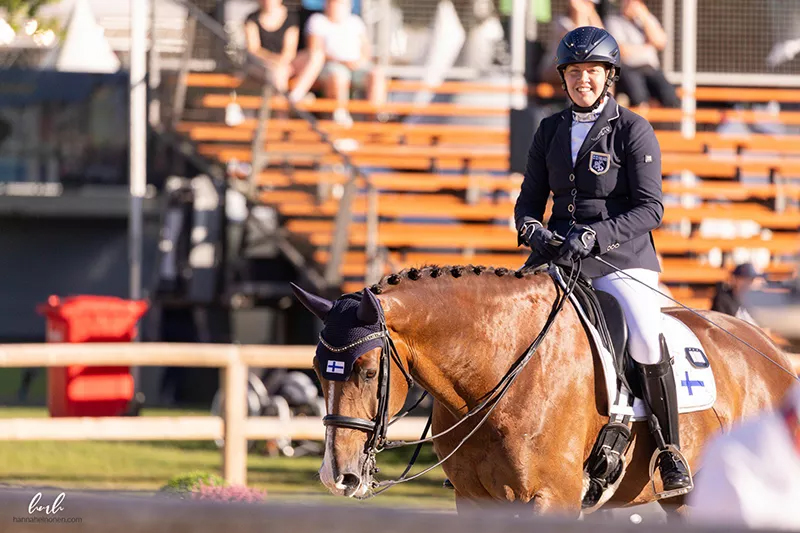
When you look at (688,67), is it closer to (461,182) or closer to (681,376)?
(461,182)

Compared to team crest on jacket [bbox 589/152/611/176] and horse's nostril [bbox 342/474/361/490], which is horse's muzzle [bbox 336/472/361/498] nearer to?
horse's nostril [bbox 342/474/361/490]

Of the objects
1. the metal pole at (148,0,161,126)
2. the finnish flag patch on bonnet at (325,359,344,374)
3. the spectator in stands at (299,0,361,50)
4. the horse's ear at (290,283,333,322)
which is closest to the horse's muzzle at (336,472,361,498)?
the finnish flag patch on bonnet at (325,359,344,374)

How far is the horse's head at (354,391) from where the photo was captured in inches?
169

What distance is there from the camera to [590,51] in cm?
507

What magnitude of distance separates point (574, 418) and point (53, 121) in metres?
10.4

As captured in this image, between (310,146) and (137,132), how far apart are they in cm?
217

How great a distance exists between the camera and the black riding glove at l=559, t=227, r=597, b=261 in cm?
488

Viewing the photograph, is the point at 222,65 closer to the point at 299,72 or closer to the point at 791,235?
the point at 299,72

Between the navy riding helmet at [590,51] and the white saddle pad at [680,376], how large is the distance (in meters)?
1.03

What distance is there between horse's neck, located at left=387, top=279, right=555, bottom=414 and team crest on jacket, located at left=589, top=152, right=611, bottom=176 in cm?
78

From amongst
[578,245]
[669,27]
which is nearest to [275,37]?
[669,27]

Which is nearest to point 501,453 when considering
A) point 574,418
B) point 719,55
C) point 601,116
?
point 574,418

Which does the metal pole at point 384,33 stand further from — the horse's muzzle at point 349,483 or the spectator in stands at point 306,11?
the horse's muzzle at point 349,483

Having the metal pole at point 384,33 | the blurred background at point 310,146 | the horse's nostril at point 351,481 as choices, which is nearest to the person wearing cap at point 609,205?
the horse's nostril at point 351,481
